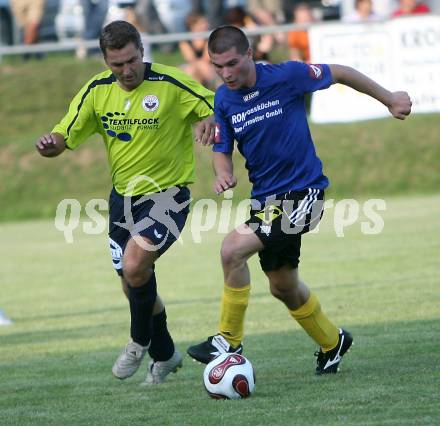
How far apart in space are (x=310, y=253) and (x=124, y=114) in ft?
23.3

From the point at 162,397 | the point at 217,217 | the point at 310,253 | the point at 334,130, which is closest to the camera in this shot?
the point at 162,397

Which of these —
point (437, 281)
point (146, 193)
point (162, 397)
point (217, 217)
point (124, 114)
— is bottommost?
point (217, 217)

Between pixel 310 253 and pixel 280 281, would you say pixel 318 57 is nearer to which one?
pixel 310 253

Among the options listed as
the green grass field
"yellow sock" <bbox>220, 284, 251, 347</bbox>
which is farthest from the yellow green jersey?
the green grass field

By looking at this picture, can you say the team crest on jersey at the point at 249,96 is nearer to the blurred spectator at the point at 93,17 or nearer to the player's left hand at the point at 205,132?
the player's left hand at the point at 205,132

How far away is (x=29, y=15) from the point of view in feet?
86.1

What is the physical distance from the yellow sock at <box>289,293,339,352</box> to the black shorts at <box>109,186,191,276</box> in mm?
877

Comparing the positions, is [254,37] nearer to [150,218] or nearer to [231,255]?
[150,218]

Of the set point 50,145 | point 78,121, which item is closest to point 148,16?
point 78,121

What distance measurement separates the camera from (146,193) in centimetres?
722

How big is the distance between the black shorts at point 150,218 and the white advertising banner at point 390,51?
11.7m

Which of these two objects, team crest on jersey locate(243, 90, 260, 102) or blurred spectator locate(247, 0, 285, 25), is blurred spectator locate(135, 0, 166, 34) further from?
team crest on jersey locate(243, 90, 260, 102)

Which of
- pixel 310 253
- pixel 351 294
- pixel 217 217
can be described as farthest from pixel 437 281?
pixel 217 217

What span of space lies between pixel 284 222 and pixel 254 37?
569 inches
